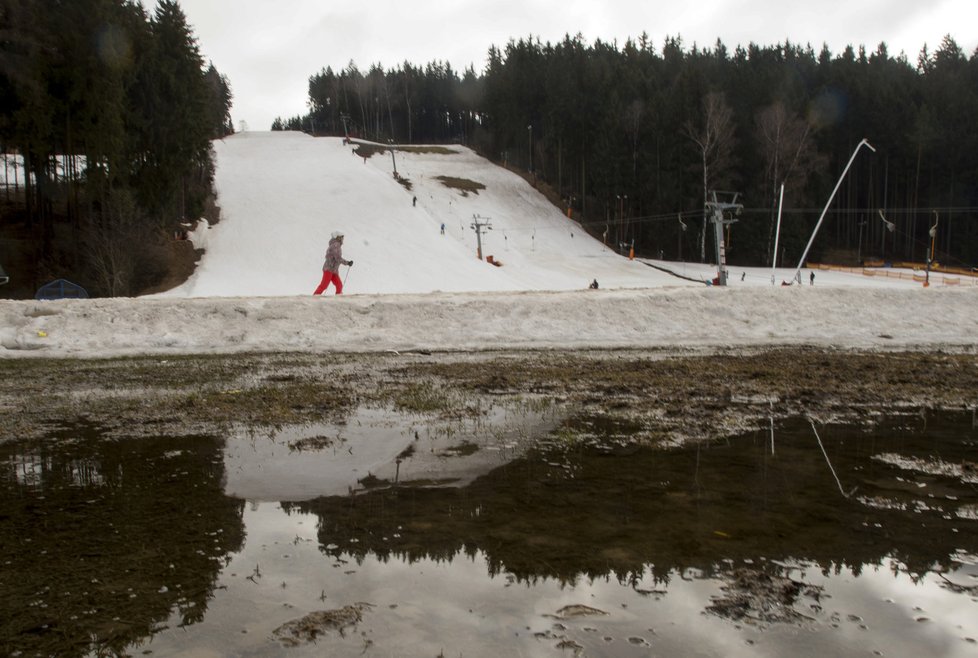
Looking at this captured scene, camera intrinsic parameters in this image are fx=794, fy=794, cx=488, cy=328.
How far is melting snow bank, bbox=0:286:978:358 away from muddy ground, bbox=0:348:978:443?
1.53 m

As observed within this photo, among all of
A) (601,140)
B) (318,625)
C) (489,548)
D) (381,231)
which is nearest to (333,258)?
(489,548)

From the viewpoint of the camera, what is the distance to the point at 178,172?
47.6 metres

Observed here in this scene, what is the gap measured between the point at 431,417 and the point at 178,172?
144 ft

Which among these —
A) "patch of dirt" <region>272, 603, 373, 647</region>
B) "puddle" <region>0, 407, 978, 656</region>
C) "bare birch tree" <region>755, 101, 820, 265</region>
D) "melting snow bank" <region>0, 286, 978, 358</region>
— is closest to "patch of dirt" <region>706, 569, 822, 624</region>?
"puddle" <region>0, 407, 978, 656</region>

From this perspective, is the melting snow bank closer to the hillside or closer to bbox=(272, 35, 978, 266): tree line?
the hillside

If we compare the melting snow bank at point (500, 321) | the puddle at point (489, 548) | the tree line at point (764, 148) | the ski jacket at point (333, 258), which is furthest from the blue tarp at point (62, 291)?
the tree line at point (764, 148)

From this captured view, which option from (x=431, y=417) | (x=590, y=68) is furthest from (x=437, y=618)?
(x=590, y=68)

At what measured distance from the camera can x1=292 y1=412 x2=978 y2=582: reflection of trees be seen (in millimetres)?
4469

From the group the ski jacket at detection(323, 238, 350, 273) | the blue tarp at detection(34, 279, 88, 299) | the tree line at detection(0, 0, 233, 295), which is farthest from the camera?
the tree line at detection(0, 0, 233, 295)

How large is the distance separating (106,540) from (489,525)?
2.28 meters

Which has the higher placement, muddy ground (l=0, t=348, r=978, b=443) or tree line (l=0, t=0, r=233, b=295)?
tree line (l=0, t=0, r=233, b=295)

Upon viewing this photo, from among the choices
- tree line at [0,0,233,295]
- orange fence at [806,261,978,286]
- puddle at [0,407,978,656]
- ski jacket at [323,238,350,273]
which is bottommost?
orange fence at [806,261,978,286]

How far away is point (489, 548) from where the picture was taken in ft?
15.1

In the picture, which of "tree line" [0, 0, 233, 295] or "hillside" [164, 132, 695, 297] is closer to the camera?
"tree line" [0, 0, 233, 295]
